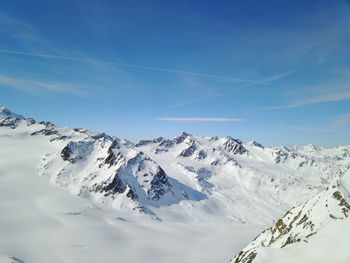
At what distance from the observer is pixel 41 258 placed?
349 ft

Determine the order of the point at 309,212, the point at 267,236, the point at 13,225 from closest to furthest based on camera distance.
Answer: the point at 309,212, the point at 267,236, the point at 13,225

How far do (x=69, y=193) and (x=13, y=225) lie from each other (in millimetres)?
66137

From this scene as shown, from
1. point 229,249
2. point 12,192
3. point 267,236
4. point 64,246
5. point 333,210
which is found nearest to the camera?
point 333,210

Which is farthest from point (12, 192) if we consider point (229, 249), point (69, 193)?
point (229, 249)

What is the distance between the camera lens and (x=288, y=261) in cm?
3219

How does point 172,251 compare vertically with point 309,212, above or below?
below

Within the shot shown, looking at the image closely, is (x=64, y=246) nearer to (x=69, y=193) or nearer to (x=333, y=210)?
(x=69, y=193)

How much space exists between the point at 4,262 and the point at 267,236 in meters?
82.2

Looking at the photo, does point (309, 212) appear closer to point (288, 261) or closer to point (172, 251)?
point (288, 261)

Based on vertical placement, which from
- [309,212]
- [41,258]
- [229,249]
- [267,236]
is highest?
[309,212]

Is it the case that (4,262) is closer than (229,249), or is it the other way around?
(4,262)

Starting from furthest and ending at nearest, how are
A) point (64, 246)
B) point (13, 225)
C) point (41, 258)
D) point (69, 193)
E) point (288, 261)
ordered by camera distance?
1. point (69, 193)
2. point (13, 225)
3. point (64, 246)
4. point (41, 258)
5. point (288, 261)

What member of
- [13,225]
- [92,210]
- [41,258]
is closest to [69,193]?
[92,210]

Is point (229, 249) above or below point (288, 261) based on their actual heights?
below
